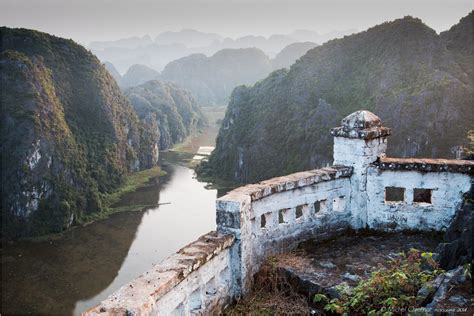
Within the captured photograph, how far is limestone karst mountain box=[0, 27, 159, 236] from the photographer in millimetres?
59531

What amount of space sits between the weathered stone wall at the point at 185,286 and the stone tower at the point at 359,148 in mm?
2878

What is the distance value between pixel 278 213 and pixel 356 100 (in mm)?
65204

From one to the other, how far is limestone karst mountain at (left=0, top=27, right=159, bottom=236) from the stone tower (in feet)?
168

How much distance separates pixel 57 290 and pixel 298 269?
31.9 metres

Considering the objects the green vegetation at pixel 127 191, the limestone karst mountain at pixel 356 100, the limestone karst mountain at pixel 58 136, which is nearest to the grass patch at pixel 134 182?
the green vegetation at pixel 127 191

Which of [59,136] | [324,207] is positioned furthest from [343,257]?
[59,136]

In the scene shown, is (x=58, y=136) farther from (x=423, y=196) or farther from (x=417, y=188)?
(x=417, y=188)

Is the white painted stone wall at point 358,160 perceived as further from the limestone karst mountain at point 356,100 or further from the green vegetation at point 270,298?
the limestone karst mountain at point 356,100

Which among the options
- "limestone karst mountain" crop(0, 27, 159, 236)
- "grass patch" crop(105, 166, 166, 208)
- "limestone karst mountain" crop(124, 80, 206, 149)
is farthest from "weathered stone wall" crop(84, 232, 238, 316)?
"limestone karst mountain" crop(124, 80, 206, 149)

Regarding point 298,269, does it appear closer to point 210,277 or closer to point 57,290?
point 210,277

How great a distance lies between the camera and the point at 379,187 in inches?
311

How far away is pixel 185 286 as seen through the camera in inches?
201

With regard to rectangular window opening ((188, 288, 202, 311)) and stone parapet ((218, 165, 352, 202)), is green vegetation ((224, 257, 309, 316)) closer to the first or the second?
rectangular window opening ((188, 288, 202, 311))

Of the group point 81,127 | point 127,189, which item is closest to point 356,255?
point 127,189
